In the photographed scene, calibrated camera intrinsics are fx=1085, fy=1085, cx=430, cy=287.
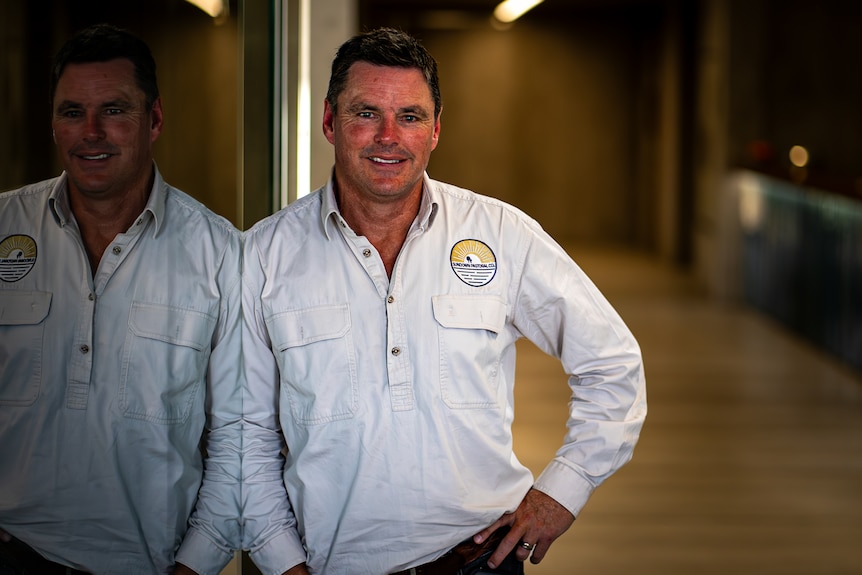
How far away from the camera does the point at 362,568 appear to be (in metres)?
1.58

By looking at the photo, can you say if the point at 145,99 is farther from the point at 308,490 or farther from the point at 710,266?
the point at 710,266

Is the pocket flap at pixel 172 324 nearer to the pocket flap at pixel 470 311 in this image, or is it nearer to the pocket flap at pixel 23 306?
the pocket flap at pixel 23 306

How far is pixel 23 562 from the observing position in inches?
45.9

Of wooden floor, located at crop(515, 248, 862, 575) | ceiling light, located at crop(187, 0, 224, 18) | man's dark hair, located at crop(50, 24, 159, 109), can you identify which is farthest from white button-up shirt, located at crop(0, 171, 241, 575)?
wooden floor, located at crop(515, 248, 862, 575)

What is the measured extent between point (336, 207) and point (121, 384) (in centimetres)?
46

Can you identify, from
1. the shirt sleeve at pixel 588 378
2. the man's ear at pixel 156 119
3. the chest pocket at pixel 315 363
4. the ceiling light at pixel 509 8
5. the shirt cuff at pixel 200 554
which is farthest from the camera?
the ceiling light at pixel 509 8

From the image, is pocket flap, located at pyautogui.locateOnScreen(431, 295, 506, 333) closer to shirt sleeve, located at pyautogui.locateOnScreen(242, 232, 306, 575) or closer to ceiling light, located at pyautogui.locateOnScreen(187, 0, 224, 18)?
shirt sleeve, located at pyautogui.locateOnScreen(242, 232, 306, 575)

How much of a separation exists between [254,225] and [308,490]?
1.27 feet

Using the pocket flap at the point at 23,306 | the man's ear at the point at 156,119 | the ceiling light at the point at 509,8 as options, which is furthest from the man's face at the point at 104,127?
the ceiling light at the point at 509,8

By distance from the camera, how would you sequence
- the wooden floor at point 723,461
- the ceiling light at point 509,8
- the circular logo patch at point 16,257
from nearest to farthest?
the circular logo patch at point 16,257 → the ceiling light at point 509,8 → the wooden floor at point 723,461

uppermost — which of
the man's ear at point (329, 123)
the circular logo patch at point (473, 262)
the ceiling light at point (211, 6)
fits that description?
the ceiling light at point (211, 6)

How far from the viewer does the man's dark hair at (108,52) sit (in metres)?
1.11

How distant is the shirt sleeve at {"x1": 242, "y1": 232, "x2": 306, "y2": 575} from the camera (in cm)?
152

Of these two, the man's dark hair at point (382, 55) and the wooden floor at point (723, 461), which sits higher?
the man's dark hair at point (382, 55)
